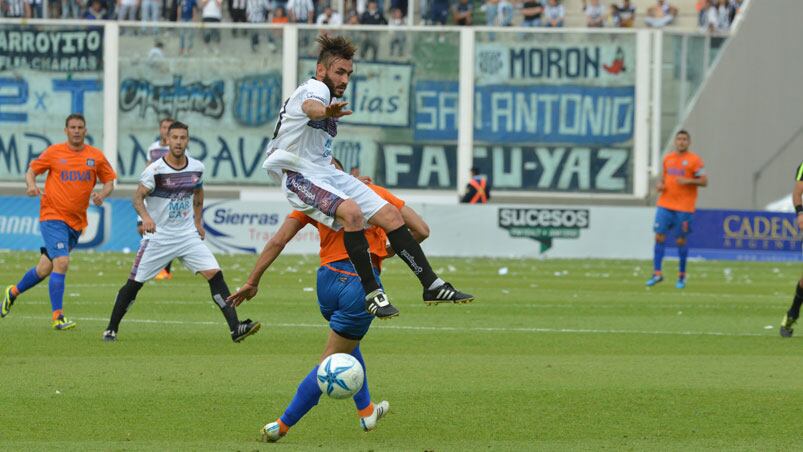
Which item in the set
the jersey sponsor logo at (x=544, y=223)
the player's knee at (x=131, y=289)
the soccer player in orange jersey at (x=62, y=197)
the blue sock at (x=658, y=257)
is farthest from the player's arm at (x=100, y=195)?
the jersey sponsor logo at (x=544, y=223)

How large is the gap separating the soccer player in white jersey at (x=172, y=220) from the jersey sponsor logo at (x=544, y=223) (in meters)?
16.8

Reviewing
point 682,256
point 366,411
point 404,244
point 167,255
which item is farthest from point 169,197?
point 682,256

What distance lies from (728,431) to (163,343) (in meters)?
6.23

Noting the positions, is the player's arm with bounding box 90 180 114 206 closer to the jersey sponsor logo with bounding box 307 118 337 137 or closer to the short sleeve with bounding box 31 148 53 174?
the short sleeve with bounding box 31 148 53 174

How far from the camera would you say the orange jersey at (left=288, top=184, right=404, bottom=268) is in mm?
8734

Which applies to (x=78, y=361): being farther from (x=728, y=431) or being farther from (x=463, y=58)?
(x=463, y=58)

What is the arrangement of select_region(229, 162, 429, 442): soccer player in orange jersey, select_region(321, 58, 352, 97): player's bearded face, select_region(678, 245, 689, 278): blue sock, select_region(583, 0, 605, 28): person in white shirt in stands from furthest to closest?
select_region(583, 0, 605, 28): person in white shirt in stands, select_region(678, 245, 689, 278): blue sock, select_region(321, 58, 352, 97): player's bearded face, select_region(229, 162, 429, 442): soccer player in orange jersey

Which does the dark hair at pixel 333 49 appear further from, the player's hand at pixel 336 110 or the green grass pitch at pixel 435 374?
the green grass pitch at pixel 435 374

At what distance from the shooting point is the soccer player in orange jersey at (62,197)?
49.5 feet

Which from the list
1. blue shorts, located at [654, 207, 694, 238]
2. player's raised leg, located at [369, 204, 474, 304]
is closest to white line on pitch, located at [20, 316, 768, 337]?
player's raised leg, located at [369, 204, 474, 304]

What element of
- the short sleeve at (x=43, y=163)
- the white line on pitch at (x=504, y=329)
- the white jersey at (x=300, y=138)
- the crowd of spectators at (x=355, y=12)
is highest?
the crowd of spectators at (x=355, y=12)

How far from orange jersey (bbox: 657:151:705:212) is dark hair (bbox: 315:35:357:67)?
14394 mm

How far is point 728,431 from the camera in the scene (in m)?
9.16

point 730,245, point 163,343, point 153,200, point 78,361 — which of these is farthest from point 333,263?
point 730,245
